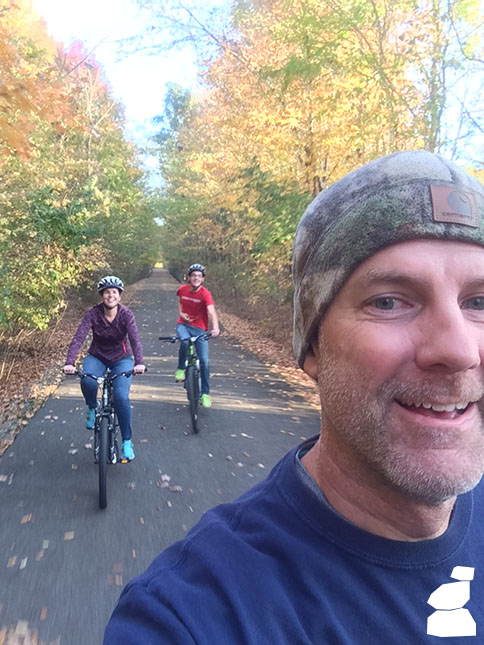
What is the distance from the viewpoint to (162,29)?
10711 millimetres

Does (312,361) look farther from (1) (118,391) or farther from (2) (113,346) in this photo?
(2) (113,346)

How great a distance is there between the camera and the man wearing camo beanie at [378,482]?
3.31ft

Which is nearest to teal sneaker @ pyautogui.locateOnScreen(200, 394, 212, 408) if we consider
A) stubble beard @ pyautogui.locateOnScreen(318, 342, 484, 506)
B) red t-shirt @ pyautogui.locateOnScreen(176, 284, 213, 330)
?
red t-shirt @ pyautogui.locateOnScreen(176, 284, 213, 330)

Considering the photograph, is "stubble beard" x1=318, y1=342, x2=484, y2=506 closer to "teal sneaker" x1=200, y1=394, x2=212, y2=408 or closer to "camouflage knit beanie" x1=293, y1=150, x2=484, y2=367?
"camouflage knit beanie" x1=293, y1=150, x2=484, y2=367

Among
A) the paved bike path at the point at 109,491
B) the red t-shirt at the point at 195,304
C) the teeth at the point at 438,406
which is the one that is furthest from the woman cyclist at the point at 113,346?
the teeth at the point at 438,406

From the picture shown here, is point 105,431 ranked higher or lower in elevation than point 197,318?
lower

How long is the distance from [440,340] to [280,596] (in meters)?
0.64

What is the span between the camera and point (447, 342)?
1013 mm

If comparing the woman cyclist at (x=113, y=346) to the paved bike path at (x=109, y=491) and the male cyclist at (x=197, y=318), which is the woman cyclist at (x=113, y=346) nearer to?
the paved bike path at (x=109, y=491)

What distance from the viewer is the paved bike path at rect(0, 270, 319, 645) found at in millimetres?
3125

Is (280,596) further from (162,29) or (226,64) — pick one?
(226,64)

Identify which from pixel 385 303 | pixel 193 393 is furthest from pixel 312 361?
pixel 193 393

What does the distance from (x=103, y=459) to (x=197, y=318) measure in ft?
11.5

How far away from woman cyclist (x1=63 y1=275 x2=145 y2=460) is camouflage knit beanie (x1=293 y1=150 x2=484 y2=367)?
4077 millimetres
